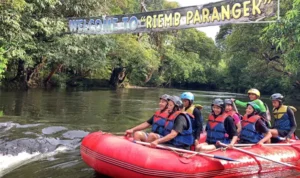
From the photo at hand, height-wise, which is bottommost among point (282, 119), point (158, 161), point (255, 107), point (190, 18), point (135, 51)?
point (158, 161)

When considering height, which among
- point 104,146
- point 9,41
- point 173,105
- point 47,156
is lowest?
point 47,156

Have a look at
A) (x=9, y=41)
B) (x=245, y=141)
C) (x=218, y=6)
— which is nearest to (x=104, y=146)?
(x=245, y=141)

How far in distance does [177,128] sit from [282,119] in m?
3.31

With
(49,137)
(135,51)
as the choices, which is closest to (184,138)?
(49,137)

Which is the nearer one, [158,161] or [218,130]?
[158,161]

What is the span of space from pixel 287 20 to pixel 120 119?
6.17 meters

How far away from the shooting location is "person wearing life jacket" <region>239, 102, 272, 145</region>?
6727mm

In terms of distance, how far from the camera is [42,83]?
24.8 m

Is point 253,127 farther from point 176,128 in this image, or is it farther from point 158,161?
point 158,161

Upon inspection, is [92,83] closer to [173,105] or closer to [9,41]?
A: [9,41]

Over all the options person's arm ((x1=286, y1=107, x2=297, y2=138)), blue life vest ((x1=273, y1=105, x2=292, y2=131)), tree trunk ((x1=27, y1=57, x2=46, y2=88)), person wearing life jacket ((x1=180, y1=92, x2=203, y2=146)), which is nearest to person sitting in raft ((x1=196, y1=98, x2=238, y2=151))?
person wearing life jacket ((x1=180, y1=92, x2=203, y2=146))

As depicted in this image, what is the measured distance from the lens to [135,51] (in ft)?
89.7

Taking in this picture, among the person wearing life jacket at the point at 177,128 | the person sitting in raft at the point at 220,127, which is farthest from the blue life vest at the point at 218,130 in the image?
the person wearing life jacket at the point at 177,128

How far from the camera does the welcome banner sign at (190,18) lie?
28.4ft
